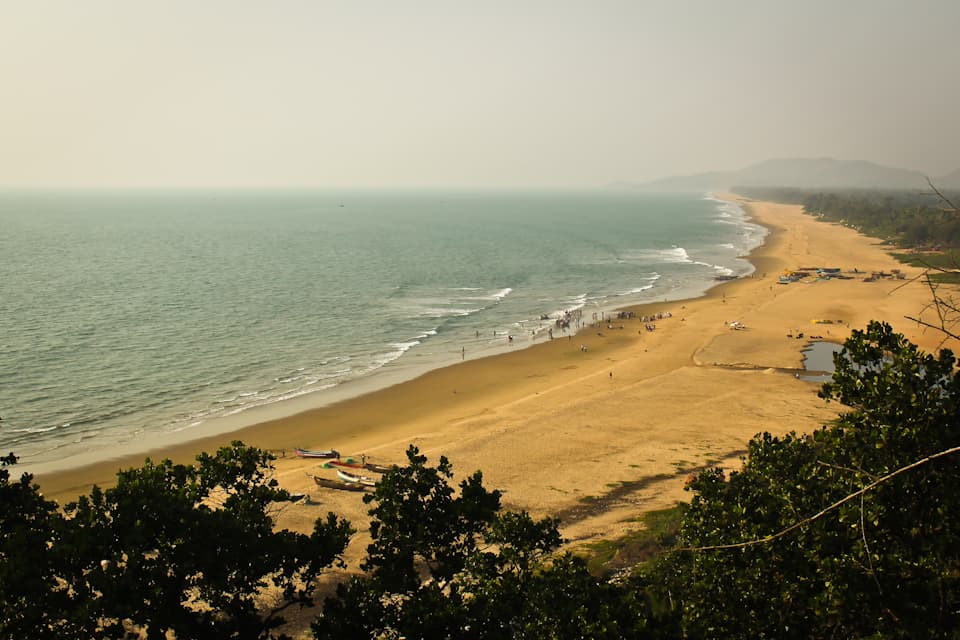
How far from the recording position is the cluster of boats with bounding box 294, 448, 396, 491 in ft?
106

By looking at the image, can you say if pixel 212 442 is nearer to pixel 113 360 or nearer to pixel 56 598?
pixel 113 360

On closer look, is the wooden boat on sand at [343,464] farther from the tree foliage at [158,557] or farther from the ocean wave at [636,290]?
the ocean wave at [636,290]

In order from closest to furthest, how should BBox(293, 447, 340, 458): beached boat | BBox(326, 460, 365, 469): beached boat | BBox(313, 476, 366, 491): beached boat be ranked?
1. BBox(313, 476, 366, 491): beached boat
2. BBox(326, 460, 365, 469): beached boat
3. BBox(293, 447, 340, 458): beached boat

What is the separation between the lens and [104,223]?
192m

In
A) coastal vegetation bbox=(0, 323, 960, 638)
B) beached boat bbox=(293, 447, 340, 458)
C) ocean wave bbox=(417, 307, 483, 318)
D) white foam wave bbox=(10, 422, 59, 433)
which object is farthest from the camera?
ocean wave bbox=(417, 307, 483, 318)

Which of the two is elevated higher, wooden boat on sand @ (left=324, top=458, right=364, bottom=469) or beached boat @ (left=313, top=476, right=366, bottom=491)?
wooden boat on sand @ (left=324, top=458, right=364, bottom=469)

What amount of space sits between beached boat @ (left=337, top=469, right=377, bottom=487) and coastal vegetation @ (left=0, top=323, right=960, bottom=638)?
550 inches

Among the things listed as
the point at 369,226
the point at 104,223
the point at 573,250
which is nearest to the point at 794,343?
the point at 573,250

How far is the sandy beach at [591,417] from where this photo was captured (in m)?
31.8

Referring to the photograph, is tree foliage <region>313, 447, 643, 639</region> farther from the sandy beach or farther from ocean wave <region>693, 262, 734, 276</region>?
ocean wave <region>693, 262, 734, 276</region>

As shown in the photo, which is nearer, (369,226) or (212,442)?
(212,442)

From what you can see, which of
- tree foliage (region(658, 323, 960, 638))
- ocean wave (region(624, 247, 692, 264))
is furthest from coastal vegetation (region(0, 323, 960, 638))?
ocean wave (region(624, 247, 692, 264))

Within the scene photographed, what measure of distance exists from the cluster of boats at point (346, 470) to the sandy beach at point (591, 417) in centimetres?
60

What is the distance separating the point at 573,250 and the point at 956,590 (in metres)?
125
